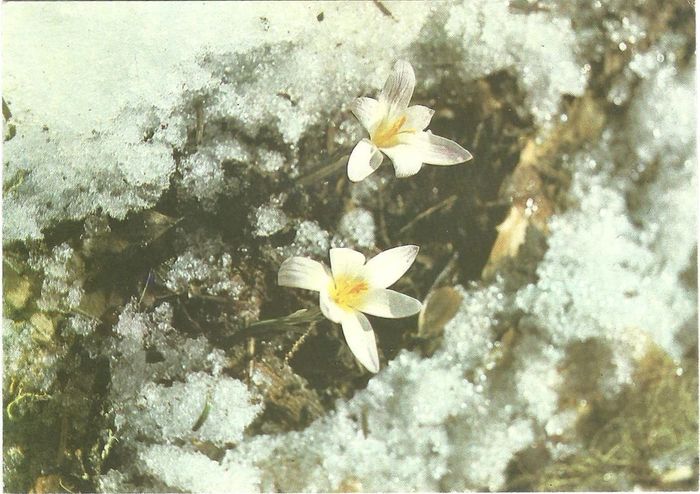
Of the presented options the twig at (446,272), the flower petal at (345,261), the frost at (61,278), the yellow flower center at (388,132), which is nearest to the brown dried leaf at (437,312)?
the twig at (446,272)

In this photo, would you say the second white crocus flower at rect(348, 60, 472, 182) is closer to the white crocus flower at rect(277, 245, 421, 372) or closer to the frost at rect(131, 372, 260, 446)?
the white crocus flower at rect(277, 245, 421, 372)

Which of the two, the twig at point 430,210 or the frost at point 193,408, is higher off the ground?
the twig at point 430,210

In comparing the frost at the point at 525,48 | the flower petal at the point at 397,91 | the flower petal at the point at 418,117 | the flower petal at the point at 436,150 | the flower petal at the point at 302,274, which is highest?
the frost at the point at 525,48

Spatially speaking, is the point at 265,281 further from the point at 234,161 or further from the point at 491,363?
the point at 491,363

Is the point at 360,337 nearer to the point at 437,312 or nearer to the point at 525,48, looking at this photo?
the point at 437,312

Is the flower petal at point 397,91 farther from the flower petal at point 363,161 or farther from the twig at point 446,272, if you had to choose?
the twig at point 446,272

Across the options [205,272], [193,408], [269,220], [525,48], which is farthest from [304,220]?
[525,48]
